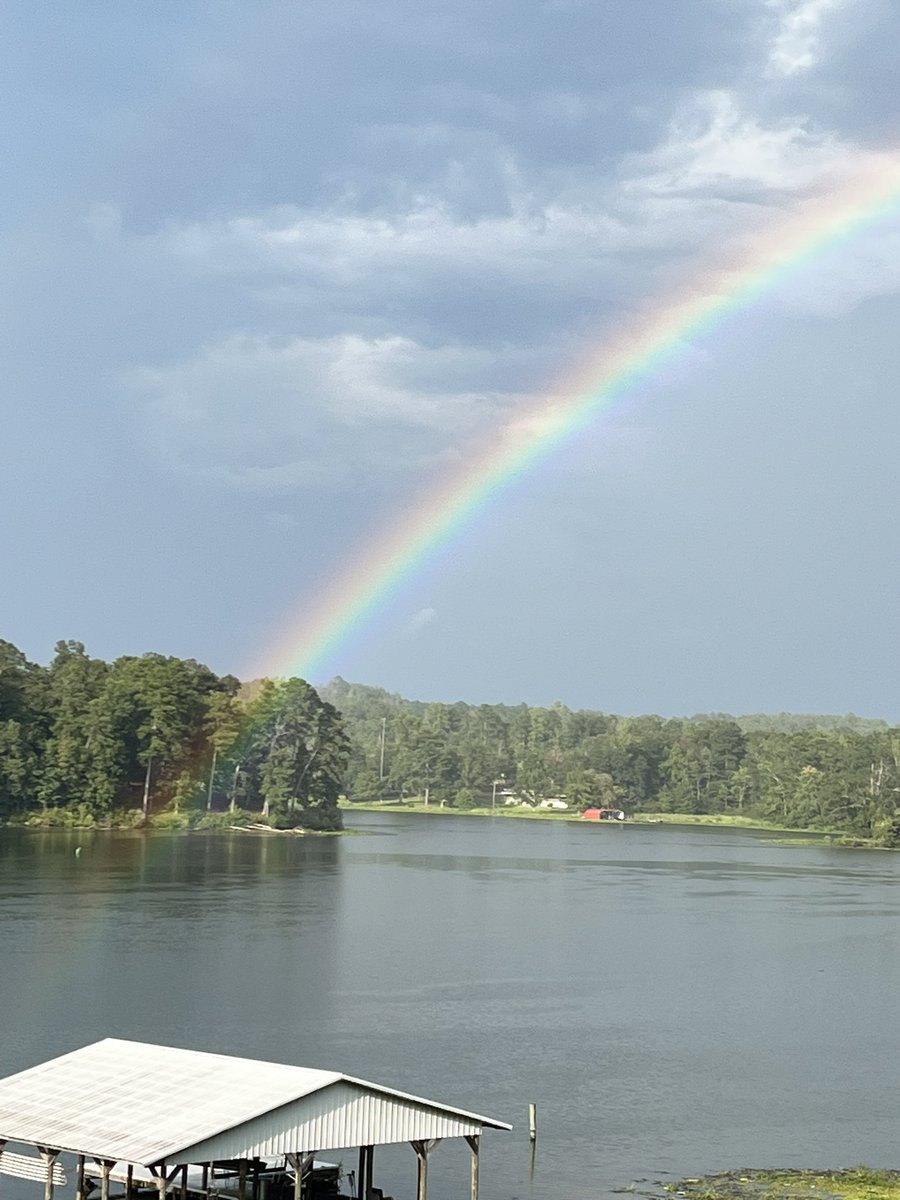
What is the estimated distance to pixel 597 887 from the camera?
128500 millimetres

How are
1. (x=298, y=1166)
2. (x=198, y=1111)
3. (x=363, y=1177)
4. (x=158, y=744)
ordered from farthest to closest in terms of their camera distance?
1. (x=158, y=744)
2. (x=363, y=1177)
3. (x=298, y=1166)
4. (x=198, y=1111)

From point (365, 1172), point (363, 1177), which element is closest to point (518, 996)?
point (365, 1172)

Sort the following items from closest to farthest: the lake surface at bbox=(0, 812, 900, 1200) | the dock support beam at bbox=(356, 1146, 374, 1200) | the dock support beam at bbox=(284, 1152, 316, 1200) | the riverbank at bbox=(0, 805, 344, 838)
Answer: the dock support beam at bbox=(284, 1152, 316, 1200), the dock support beam at bbox=(356, 1146, 374, 1200), the lake surface at bbox=(0, 812, 900, 1200), the riverbank at bbox=(0, 805, 344, 838)

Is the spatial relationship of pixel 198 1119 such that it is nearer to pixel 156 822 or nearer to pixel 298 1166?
pixel 298 1166

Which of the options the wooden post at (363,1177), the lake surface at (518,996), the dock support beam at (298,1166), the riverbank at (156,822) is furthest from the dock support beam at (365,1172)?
the riverbank at (156,822)

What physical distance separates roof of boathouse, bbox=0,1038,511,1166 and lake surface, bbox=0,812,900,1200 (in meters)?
8.26

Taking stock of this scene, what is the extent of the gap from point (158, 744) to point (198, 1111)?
152878 millimetres

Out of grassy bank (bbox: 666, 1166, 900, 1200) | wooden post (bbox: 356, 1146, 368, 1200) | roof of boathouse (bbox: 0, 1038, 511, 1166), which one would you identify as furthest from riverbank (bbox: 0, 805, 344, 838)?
roof of boathouse (bbox: 0, 1038, 511, 1166)

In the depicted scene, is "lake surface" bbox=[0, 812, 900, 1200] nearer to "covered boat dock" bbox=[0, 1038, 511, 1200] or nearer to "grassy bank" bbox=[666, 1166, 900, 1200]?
"grassy bank" bbox=[666, 1166, 900, 1200]

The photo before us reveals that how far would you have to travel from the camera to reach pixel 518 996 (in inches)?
2680

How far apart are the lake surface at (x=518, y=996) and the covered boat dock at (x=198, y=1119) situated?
287 inches

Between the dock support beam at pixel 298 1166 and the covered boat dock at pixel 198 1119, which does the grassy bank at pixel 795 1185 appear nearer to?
the covered boat dock at pixel 198 1119

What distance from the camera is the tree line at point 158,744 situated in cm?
17338

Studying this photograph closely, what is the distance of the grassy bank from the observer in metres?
36.4
